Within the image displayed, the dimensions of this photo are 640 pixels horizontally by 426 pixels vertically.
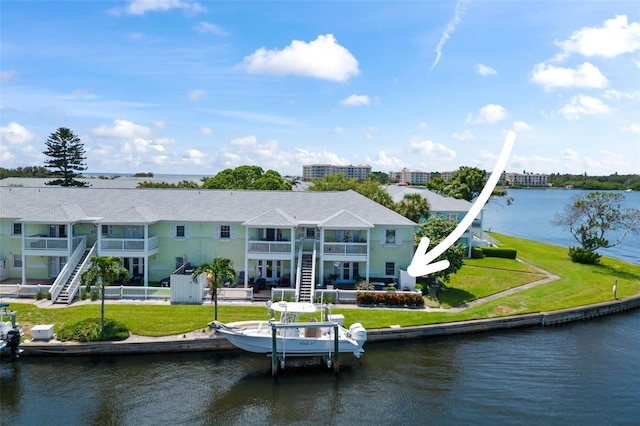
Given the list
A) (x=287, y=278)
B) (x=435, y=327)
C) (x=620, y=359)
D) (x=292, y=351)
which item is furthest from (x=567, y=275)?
(x=292, y=351)

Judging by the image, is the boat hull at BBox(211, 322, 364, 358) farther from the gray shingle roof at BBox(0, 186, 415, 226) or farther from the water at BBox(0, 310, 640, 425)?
the gray shingle roof at BBox(0, 186, 415, 226)

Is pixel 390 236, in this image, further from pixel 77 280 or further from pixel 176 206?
pixel 77 280

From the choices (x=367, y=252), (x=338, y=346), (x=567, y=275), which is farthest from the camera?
(x=567, y=275)

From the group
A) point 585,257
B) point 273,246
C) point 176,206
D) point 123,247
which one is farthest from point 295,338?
point 585,257

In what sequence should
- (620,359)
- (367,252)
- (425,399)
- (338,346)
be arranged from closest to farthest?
(425,399)
(338,346)
(620,359)
(367,252)

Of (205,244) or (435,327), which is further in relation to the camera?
(205,244)

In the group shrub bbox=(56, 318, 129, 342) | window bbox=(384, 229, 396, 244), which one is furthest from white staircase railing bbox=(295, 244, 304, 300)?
shrub bbox=(56, 318, 129, 342)

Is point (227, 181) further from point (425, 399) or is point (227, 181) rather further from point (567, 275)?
point (425, 399)

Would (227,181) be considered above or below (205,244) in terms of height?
above
